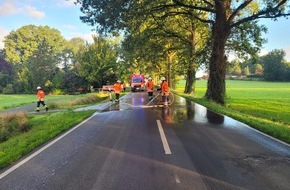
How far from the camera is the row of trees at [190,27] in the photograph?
21344 mm

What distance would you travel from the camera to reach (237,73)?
16262 cm

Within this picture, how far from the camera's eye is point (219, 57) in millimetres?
24562

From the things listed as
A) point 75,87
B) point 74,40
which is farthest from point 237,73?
point 75,87

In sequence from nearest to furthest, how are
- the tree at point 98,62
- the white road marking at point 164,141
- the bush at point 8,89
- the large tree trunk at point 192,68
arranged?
the white road marking at point 164,141 < the large tree trunk at point 192,68 < the tree at point 98,62 < the bush at point 8,89

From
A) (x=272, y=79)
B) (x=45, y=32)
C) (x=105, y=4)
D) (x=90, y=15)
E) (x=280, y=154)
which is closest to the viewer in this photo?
(x=280, y=154)

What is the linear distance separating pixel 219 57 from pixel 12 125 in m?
15.5

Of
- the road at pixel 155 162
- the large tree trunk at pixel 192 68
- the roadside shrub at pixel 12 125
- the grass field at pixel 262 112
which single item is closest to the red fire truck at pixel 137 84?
the grass field at pixel 262 112

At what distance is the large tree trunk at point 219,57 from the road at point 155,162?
14.1 metres

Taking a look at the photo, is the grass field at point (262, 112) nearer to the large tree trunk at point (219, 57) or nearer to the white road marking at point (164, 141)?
the large tree trunk at point (219, 57)

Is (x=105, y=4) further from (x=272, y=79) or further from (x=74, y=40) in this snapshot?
(x=74, y=40)

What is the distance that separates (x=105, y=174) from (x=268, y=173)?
323cm

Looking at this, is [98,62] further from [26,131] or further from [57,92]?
[26,131]

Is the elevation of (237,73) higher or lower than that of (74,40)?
lower

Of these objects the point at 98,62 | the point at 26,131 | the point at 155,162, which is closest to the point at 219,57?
the point at 26,131
